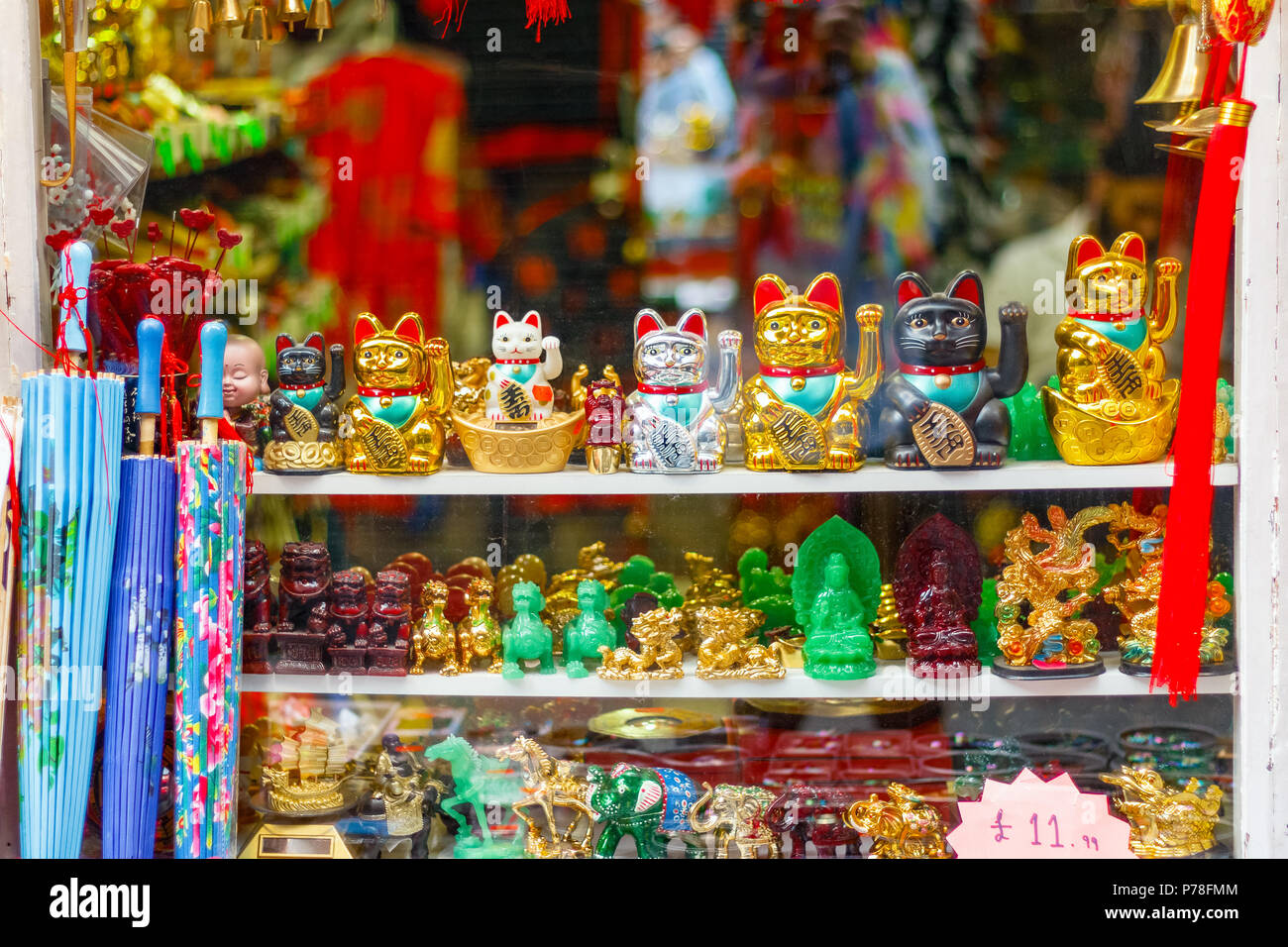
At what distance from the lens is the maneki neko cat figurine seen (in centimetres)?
242

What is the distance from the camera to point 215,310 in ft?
8.65

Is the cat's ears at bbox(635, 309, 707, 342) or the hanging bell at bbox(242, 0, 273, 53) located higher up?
the hanging bell at bbox(242, 0, 273, 53)

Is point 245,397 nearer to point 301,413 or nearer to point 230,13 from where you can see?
point 301,413

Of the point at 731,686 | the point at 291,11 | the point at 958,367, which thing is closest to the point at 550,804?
the point at 731,686

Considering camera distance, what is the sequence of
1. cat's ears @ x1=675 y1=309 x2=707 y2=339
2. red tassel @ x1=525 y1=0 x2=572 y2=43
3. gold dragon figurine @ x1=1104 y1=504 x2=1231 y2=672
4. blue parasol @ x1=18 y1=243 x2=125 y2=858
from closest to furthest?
blue parasol @ x1=18 y1=243 x2=125 y2=858 < gold dragon figurine @ x1=1104 y1=504 x2=1231 y2=672 < cat's ears @ x1=675 y1=309 x2=707 y2=339 < red tassel @ x1=525 y1=0 x2=572 y2=43

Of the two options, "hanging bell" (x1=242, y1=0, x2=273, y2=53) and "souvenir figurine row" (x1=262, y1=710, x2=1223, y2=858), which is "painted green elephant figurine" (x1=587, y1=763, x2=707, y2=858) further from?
"hanging bell" (x1=242, y1=0, x2=273, y2=53)

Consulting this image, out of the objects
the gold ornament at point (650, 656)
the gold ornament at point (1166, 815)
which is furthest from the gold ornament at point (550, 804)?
the gold ornament at point (1166, 815)

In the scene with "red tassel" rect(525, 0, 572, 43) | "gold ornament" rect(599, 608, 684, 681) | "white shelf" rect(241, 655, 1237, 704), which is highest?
"red tassel" rect(525, 0, 572, 43)

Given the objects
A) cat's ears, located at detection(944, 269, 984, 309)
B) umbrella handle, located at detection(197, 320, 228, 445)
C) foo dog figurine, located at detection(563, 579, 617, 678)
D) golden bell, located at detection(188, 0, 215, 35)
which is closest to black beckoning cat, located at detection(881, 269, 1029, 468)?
cat's ears, located at detection(944, 269, 984, 309)

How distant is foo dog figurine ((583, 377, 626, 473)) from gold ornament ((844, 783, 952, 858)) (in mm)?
893

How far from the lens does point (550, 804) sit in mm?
2482

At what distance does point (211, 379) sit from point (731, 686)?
1.21 metres

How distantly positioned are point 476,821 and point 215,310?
129 cm

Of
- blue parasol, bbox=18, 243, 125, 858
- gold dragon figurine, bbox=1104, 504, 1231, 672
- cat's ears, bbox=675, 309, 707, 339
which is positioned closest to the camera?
blue parasol, bbox=18, 243, 125, 858
